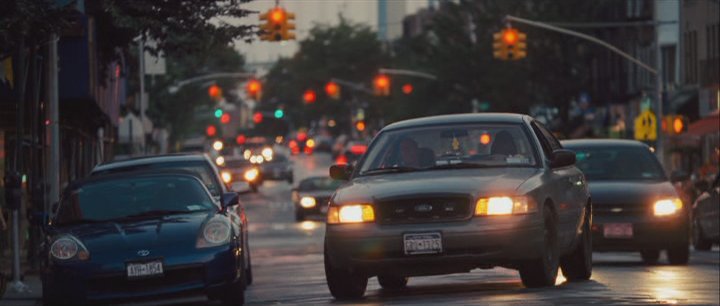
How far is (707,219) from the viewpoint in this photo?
31.4 m

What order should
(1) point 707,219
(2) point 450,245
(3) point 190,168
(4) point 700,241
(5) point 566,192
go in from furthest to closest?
1. (4) point 700,241
2. (1) point 707,219
3. (3) point 190,168
4. (5) point 566,192
5. (2) point 450,245

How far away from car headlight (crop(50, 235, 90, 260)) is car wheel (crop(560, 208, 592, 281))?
14.8 ft

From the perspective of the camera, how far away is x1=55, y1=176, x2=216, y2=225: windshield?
18906 mm

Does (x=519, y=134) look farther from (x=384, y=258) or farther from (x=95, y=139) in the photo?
(x=95, y=139)

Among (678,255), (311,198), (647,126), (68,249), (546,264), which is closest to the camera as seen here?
(546,264)

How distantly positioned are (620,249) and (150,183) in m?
6.82

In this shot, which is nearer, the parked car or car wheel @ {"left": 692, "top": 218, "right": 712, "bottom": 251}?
the parked car

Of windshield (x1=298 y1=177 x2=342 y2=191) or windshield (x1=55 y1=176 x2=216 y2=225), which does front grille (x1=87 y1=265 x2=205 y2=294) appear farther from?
windshield (x1=298 y1=177 x2=342 y2=191)

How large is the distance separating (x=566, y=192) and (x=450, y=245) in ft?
6.85

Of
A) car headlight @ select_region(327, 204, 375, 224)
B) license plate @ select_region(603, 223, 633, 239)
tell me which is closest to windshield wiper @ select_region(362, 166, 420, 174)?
car headlight @ select_region(327, 204, 375, 224)

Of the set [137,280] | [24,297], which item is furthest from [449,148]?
[24,297]

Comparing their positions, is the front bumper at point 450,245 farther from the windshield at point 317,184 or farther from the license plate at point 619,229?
the windshield at point 317,184

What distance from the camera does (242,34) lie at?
102 feet

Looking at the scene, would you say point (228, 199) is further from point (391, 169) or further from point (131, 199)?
point (391, 169)
